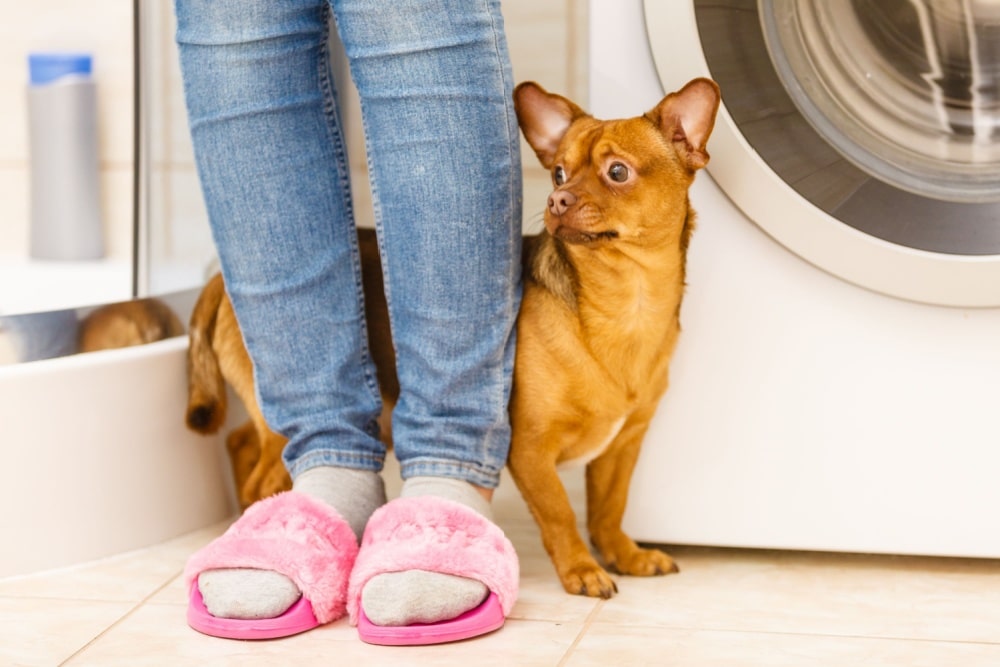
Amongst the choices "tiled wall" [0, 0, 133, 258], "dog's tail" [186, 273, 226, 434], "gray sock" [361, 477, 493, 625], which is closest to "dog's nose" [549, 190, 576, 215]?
"gray sock" [361, 477, 493, 625]

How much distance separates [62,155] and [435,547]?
1095 millimetres

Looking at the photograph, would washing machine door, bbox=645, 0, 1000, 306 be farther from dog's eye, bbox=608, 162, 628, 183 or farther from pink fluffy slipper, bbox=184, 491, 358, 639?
pink fluffy slipper, bbox=184, 491, 358, 639

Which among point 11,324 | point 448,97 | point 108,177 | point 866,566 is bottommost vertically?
A: point 866,566

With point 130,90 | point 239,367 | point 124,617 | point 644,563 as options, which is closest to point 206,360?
point 239,367

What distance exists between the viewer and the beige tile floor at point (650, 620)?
3.40ft

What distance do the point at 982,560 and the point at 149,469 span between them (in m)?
1.01

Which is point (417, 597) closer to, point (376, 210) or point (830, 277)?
point (376, 210)

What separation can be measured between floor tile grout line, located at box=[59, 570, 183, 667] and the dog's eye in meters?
0.66

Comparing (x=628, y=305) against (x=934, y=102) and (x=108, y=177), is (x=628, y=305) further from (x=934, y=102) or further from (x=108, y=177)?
(x=108, y=177)

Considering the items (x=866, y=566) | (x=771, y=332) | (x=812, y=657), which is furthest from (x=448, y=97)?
(x=866, y=566)

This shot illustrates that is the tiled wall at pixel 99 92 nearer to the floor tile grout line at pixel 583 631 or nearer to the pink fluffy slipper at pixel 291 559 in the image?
the pink fluffy slipper at pixel 291 559

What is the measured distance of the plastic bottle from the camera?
1.78m

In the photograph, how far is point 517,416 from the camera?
1.24 meters

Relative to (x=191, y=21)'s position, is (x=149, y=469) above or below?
below
